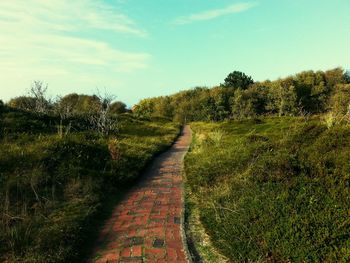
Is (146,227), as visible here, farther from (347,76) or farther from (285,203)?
(347,76)

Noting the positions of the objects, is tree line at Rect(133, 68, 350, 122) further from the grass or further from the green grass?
the green grass

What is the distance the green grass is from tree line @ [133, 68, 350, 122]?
33079 millimetres

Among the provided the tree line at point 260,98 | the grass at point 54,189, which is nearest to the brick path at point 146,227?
the grass at point 54,189

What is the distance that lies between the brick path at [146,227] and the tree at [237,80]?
160ft

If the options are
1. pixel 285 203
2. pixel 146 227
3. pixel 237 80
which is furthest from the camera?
pixel 237 80

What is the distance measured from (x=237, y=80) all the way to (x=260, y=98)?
10.6m

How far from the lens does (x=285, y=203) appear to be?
526cm

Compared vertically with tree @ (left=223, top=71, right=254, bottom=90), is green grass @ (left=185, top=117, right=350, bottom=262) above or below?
below

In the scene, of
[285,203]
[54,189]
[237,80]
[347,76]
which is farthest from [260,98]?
[285,203]

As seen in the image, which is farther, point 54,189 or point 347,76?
point 347,76

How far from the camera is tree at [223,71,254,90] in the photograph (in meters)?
55.9

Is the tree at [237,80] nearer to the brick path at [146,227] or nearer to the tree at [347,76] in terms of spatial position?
the tree at [347,76]

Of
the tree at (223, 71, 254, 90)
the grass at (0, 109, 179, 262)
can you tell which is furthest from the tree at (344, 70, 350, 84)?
the grass at (0, 109, 179, 262)

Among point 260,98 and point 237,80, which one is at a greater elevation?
point 237,80
